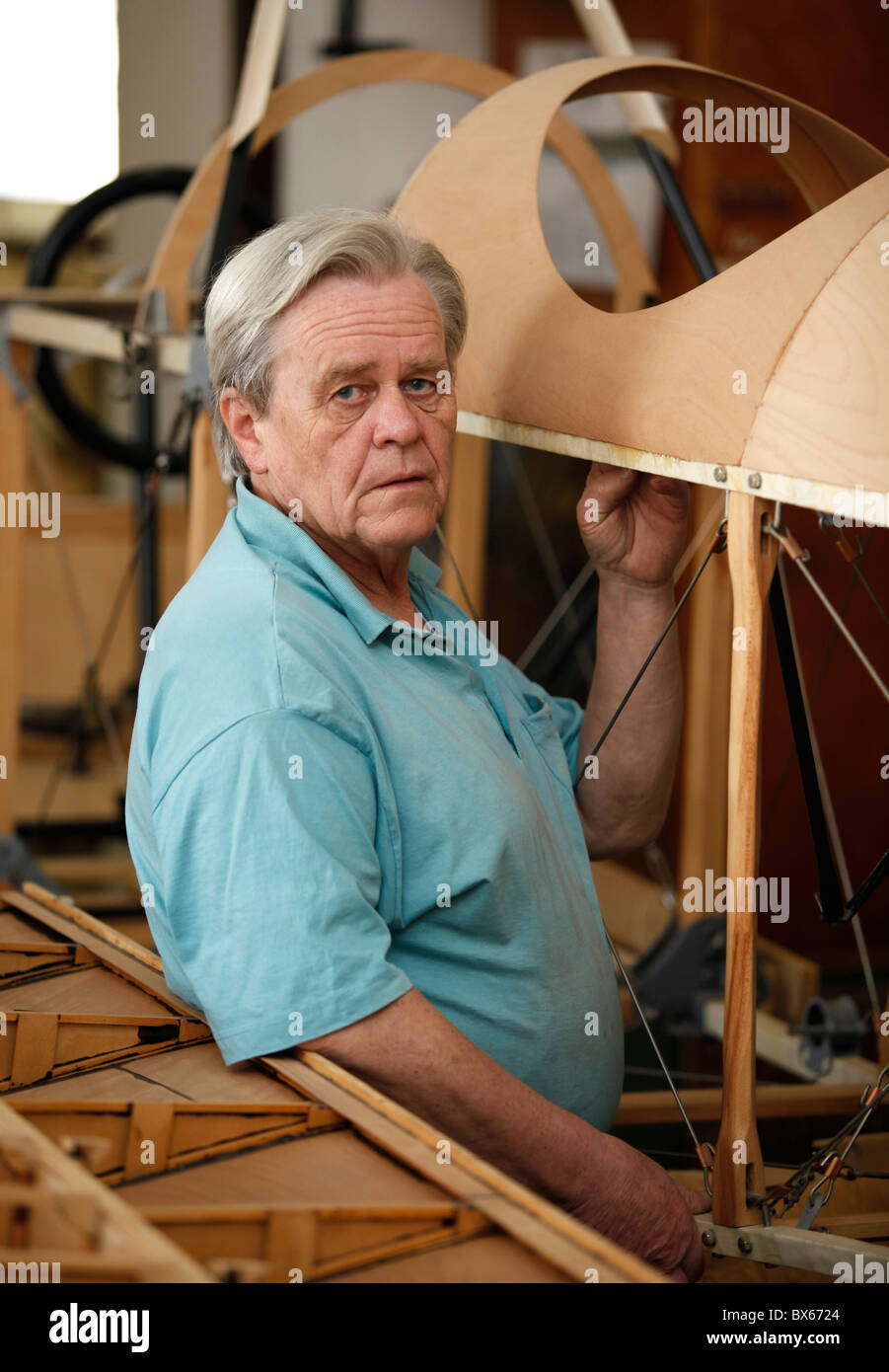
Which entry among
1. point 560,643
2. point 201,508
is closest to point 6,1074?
point 201,508

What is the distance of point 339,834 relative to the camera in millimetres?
1146

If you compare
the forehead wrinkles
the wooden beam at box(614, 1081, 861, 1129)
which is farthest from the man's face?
the wooden beam at box(614, 1081, 861, 1129)

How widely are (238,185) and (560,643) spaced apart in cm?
97

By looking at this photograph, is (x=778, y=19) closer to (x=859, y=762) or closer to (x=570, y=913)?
(x=859, y=762)

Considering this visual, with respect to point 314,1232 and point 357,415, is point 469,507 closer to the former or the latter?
point 357,415

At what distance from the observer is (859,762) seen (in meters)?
3.53

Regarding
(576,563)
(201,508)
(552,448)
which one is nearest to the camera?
(552,448)

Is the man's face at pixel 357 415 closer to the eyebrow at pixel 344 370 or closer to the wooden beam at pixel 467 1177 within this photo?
the eyebrow at pixel 344 370
